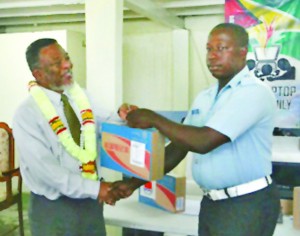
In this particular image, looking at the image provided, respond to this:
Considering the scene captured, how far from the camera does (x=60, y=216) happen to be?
6.30 feet

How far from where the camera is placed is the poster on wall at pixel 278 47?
3883 millimetres

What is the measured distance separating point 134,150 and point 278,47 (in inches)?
108

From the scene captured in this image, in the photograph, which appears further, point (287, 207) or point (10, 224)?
point (10, 224)

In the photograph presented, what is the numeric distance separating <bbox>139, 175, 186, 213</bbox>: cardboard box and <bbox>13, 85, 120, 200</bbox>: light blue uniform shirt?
65cm

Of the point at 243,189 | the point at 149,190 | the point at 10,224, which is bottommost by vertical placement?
the point at 10,224

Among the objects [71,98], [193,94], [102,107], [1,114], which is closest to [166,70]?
[193,94]

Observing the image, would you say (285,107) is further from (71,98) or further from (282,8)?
(71,98)

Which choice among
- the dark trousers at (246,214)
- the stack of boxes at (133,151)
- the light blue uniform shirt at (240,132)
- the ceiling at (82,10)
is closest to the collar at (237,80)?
the light blue uniform shirt at (240,132)

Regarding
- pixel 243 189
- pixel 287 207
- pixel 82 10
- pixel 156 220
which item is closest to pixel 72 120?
pixel 156 220

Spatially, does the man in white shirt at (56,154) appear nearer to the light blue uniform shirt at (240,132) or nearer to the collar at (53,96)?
the collar at (53,96)

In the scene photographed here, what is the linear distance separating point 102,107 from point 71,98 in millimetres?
483

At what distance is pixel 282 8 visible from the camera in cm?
386

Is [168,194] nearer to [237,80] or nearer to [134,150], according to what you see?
[134,150]

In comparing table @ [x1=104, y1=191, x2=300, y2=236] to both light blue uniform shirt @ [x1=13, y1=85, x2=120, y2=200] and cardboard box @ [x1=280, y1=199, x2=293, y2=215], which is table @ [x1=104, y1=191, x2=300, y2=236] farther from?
light blue uniform shirt @ [x1=13, y1=85, x2=120, y2=200]
